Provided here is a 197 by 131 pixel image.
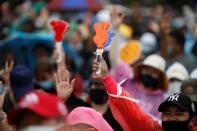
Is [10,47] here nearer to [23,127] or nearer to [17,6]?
[17,6]

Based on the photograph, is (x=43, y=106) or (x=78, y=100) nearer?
(x=43, y=106)

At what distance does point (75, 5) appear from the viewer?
18.7m

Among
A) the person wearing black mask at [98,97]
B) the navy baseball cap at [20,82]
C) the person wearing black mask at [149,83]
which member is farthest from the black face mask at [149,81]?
the navy baseball cap at [20,82]

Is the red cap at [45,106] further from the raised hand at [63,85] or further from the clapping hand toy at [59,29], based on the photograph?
the clapping hand toy at [59,29]

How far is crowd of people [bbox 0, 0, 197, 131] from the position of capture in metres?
4.56

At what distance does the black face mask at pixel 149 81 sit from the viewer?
7836 millimetres

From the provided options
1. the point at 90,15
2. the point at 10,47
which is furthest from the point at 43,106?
the point at 90,15

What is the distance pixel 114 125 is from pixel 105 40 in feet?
3.21

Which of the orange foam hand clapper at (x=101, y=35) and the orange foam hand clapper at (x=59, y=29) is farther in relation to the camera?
the orange foam hand clapper at (x=59, y=29)

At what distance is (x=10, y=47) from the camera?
11.5 meters

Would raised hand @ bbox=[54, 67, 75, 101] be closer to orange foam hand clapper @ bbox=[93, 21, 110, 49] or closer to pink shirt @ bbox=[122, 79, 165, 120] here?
orange foam hand clapper @ bbox=[93, 21, 110, 49]

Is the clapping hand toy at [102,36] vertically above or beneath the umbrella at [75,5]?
above

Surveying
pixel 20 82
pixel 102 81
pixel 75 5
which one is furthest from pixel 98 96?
pixel 75 5

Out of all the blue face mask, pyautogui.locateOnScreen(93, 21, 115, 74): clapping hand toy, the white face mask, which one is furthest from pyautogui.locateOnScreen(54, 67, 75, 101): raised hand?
the blue face mask
